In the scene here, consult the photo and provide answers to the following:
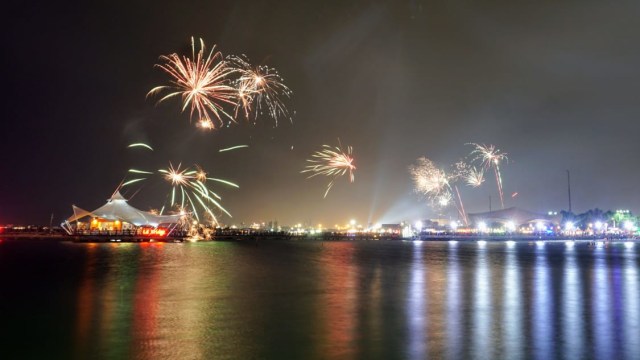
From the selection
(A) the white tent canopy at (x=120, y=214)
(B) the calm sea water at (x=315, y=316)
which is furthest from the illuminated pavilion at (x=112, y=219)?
(B) the calm sea water at (x=315, y=316)

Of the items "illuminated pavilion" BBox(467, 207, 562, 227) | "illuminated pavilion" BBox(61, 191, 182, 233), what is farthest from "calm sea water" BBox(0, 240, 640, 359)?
"illuminated pavilion" BBox(467, 207, 562, 227)

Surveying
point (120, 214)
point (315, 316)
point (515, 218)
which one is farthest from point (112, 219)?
point (515, 218)

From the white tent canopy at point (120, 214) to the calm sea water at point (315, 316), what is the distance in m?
63.9

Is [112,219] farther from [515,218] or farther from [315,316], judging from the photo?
[515,218]

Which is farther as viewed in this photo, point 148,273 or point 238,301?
point 148,273

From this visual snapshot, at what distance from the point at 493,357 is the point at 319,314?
19.5ft

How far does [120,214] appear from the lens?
A: 89.2 m

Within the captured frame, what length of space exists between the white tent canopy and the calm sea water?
6390cm

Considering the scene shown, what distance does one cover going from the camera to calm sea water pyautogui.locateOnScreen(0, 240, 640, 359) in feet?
36.0

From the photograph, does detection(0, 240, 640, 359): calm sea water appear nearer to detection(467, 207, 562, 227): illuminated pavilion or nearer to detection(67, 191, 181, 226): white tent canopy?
detection(67, 191, 181, 226): white tent canopy

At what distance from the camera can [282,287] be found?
21.8 meters

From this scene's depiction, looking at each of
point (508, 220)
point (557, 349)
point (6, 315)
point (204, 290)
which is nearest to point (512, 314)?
point (557, 349)

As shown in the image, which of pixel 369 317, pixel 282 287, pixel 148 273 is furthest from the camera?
pixel 148 273

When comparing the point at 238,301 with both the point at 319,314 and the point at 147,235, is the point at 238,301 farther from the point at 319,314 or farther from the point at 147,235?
the point at 147,235
